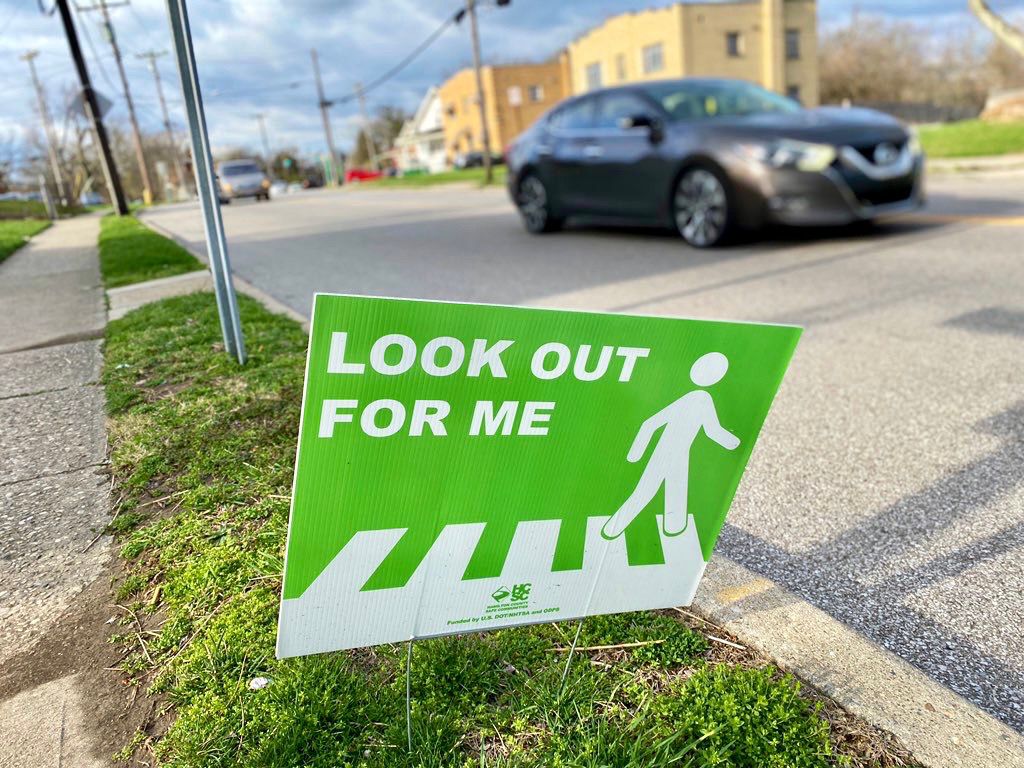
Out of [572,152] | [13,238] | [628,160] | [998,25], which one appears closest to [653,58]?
[998,25]

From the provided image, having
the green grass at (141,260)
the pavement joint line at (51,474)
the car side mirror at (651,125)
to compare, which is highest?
the car side mirror at (651,125)

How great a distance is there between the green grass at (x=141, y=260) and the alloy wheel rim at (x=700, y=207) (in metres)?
5.15

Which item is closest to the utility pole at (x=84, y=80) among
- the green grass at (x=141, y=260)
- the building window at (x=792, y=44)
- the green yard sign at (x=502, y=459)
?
the green grass at (x=141, y=260)

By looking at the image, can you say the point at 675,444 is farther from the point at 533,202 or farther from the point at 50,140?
the point at 50,140

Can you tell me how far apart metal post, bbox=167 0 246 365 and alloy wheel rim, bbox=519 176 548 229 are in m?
6.40

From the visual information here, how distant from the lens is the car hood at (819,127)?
753 cm

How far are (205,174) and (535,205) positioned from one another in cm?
670

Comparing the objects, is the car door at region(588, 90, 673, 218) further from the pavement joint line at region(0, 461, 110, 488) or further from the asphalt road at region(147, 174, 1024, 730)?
the pavement joint line at region(0, 461, 110, 488)

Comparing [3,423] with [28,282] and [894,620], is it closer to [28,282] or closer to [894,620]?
[894,620]

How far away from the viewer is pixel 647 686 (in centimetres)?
190

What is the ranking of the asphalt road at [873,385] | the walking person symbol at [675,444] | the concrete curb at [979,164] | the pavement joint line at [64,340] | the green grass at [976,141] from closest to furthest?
1. the walking person symbol at [675,444]
2. the asphalt road at [873,385]
3. the pavement joint line at [64,340]
4. the concrete curb at [979,164]
5. the green grass at [976,141]

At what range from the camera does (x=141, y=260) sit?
31.2ft

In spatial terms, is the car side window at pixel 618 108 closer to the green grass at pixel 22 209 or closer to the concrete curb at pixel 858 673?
the concrete curb at pixel 858 673

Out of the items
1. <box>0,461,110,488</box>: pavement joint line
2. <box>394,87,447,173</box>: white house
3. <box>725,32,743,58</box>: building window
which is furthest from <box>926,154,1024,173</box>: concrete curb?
<box>394,87,447,173</box>: white house
